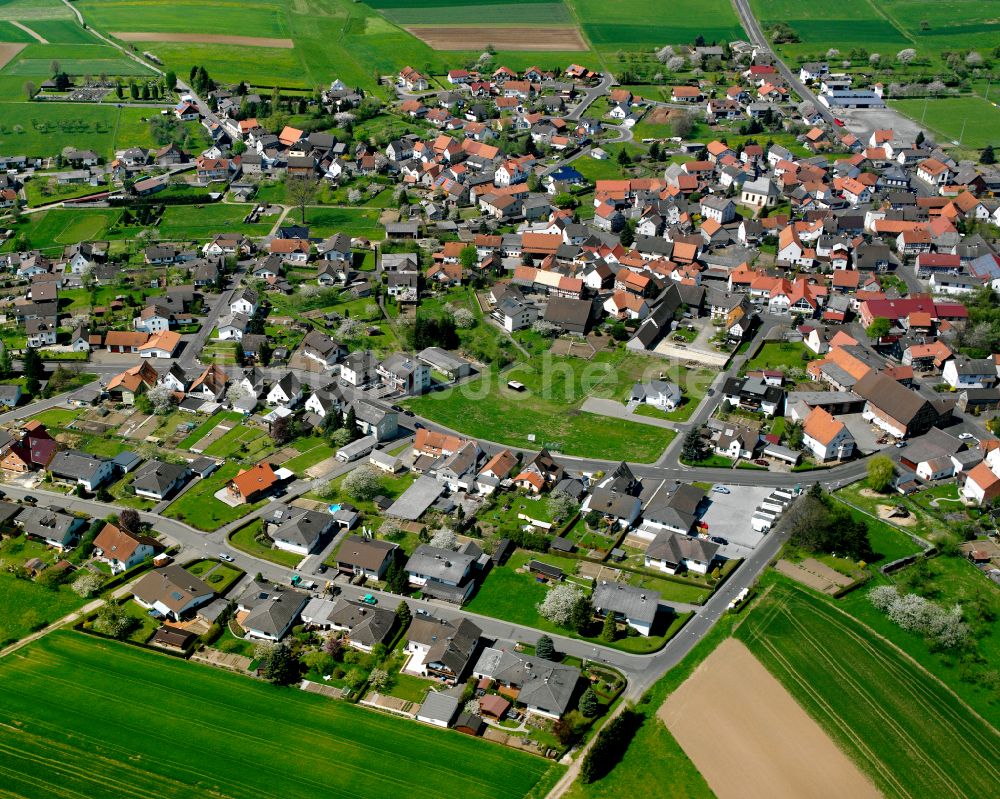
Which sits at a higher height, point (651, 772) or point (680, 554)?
point (680, 554)

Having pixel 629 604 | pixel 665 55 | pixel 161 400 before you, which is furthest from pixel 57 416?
pixel 665 55

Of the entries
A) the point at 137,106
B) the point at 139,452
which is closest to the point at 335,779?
the point at 139,452

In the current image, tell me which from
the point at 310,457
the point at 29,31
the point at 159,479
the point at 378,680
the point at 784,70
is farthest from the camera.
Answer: the point at 29,31

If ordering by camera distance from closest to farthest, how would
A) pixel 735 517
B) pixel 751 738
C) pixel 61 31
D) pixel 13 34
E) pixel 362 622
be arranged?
pixel 751 738
pixel 362 622
pixel 735 517
pixel 13 34
pixel 61 31

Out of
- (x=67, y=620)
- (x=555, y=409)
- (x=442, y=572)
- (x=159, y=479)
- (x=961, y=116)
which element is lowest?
(x=67, y=620)

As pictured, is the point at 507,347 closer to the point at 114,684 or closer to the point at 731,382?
the point at 731,382

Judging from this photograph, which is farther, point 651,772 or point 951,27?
point 951,27

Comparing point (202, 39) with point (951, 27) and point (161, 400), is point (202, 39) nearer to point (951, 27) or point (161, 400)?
point (161, 400)
